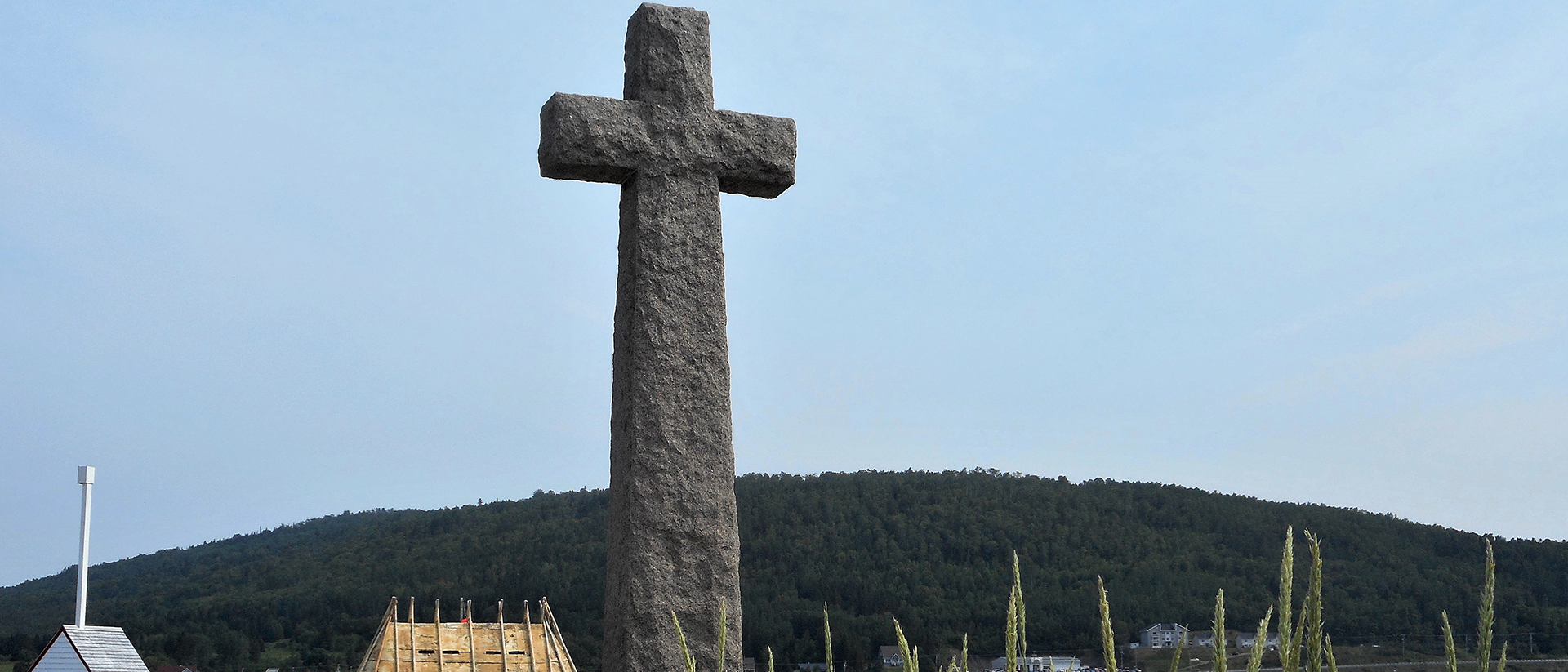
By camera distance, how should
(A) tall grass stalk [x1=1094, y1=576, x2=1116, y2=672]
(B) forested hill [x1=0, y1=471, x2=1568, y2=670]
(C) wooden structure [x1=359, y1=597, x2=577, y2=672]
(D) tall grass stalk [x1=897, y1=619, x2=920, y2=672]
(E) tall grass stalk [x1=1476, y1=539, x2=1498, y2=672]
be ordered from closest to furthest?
(E) tall grass stalk [x1=1476, y1=539, x2=1498, y2=672]
(A) tall grass stalk [x1=1094, y1=576, x2=1116, y2=672]
(D) tall grass stalk [x1=897, y1=619, x2=920, y2=672]
(C) wooden structure [x1=359, y1=597, x2=577, y2=672]
(B) forested hill [x1=0, y1=471, x2=1568, y2=670]

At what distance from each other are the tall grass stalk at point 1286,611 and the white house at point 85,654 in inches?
369

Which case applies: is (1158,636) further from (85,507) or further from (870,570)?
(85,507)

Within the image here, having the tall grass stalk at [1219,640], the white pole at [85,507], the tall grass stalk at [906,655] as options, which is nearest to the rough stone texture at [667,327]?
the tall grass stalk at [906,655]

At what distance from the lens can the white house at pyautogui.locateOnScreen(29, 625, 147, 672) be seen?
883cm

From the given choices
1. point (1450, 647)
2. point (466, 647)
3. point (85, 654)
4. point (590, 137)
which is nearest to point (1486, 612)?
point (1450, 647)

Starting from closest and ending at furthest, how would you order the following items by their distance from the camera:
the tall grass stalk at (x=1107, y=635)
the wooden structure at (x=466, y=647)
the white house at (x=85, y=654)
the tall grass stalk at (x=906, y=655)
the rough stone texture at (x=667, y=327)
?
1. the tall grass stalk at (x=1107, y=635)
2. the tall grass stalk at (x=906, y=655)
3. the rough stone texture at (x=667, y=327)
4. the wooden structure at (x=466, y=647)
5. the white house at (x=85, y=654)

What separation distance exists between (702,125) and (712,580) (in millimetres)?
2091

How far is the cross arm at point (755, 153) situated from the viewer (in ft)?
18.6

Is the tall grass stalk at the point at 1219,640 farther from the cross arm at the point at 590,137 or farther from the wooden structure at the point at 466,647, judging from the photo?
the wooden structure at the point at 466,647

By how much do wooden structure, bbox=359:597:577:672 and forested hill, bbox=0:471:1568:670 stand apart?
74.0 feet

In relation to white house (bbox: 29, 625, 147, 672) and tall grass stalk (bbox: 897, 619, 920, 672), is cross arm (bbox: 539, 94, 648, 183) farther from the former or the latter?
white house (bbox: 29, 625, 147, 672)

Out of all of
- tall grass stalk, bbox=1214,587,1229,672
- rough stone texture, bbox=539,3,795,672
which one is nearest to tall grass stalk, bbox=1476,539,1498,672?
tall grass stalk, bbox=1214,587,1229,672

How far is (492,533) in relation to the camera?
44188 mm

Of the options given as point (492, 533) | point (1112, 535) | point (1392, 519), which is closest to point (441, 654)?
point (492, 533)
